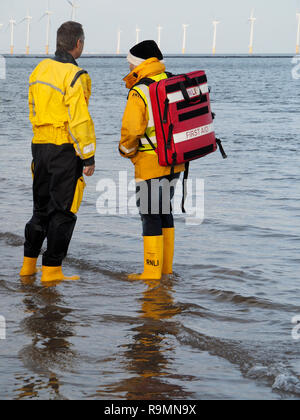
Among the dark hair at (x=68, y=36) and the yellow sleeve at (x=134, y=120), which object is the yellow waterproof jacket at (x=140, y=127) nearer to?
the yellow sleeve at (x=134, y=120)

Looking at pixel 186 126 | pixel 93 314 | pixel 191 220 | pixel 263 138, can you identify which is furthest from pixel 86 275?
pixel 263 138

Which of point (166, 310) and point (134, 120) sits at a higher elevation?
point (134, 120)

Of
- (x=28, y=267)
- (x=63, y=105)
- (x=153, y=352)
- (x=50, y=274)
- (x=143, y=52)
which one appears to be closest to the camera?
(x=153, y=352)

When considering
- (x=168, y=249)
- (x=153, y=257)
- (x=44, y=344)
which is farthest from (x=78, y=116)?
(x=44, y=344)

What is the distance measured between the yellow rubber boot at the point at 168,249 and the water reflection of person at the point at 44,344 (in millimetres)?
1010

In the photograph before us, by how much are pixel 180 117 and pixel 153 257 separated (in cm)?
119

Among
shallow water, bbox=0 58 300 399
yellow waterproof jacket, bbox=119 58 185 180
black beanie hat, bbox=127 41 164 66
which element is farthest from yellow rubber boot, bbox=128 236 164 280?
black beanie hat, bbox=127 41 164 66

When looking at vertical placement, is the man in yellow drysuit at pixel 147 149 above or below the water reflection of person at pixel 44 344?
above

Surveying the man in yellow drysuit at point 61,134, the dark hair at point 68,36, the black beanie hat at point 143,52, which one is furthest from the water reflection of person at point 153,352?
the dark hair at point 68,36

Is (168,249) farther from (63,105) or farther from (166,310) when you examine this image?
(63,105)

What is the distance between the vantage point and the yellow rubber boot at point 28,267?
5.82 m

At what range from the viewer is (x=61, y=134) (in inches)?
203

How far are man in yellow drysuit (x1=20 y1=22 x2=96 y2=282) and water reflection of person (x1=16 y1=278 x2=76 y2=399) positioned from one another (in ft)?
1.74

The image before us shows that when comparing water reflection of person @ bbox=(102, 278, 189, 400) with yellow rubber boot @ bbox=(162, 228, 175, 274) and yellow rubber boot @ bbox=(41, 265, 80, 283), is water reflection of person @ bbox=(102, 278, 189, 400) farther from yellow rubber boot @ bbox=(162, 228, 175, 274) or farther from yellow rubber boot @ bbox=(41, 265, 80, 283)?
yellow rubber boot @ bbox=(41, 265, 80, 283)
